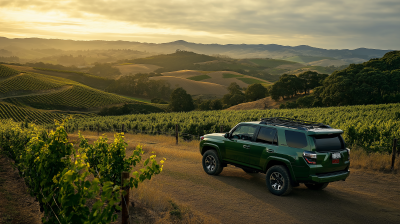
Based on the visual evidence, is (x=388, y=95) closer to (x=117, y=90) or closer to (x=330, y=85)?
(x=330, y=85)

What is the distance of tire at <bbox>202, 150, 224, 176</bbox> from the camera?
422 inches

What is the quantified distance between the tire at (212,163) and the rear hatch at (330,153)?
3790mm

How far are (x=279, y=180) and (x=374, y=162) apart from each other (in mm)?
6261


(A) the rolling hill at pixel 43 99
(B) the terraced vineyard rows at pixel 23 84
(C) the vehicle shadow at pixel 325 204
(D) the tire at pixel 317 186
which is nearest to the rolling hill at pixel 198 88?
(A) the rolling hill at pixel 43 99

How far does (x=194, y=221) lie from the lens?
22.5 ft

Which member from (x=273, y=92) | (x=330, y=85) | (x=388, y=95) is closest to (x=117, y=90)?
(x=273, y=92)

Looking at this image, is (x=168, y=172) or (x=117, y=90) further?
(x=117, y=90)

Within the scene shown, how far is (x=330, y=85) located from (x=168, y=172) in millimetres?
58533

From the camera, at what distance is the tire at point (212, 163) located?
1073cm

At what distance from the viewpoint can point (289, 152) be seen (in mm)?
8336

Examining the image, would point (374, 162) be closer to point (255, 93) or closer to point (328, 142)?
point (328, 142)

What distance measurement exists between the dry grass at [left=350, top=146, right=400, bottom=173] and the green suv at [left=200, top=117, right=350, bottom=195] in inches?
165

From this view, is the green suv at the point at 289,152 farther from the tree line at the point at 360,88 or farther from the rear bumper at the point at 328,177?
the tree line at the point at 360,88

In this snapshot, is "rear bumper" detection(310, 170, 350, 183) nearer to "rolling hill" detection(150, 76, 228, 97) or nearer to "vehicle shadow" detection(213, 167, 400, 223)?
"vehicle shadow" detection(213, 167, 400, 223)
